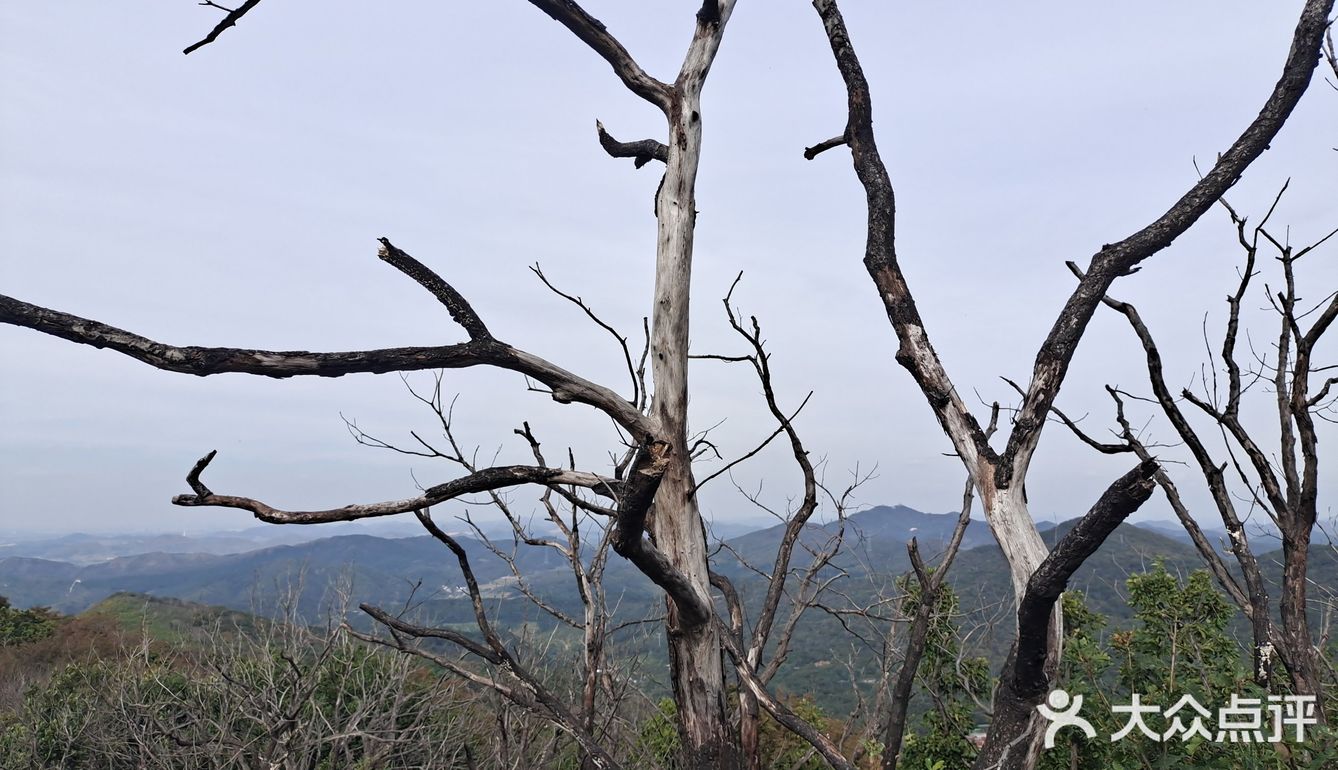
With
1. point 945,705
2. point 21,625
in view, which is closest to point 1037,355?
point 945,705

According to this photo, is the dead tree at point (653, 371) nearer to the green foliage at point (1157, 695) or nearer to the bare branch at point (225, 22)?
the bare branch at point (225, 22)

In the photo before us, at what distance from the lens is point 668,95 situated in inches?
126

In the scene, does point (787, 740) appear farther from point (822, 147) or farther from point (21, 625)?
Result: point (21, 625)

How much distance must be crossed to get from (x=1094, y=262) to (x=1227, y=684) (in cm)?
362

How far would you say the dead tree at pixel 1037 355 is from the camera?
6.38 ft

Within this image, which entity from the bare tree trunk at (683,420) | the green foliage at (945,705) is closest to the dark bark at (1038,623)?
the bare tree trunk at (683,420)

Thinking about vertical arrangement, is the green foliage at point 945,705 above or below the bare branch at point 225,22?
below

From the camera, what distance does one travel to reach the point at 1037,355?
214 centimetres

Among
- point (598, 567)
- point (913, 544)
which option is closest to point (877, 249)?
point (913, 544)

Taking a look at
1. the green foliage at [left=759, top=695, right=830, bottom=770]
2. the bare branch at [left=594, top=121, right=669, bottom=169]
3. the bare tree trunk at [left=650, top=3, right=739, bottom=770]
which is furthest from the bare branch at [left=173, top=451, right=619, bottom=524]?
the green foliage at [left=759, top=695, right=830, bottom=770]

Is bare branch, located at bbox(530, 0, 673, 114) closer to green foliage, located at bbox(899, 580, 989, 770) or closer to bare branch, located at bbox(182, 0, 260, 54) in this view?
bare branch, located at bbox(182, 0, 260, 54)

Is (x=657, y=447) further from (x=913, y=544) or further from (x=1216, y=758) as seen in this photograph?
(x=1216, y=758)

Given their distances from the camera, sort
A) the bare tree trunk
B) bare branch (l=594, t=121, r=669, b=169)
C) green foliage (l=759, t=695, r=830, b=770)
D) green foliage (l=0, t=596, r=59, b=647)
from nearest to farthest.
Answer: the bare tree trunk < bare branch (l=594, t=121, r=669, b=169) < green foliage (l=759, t=695, r=830, b=770) < green foliage (l=0, t=596, r=59, b=647)

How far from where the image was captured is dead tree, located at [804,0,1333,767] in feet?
6.38
